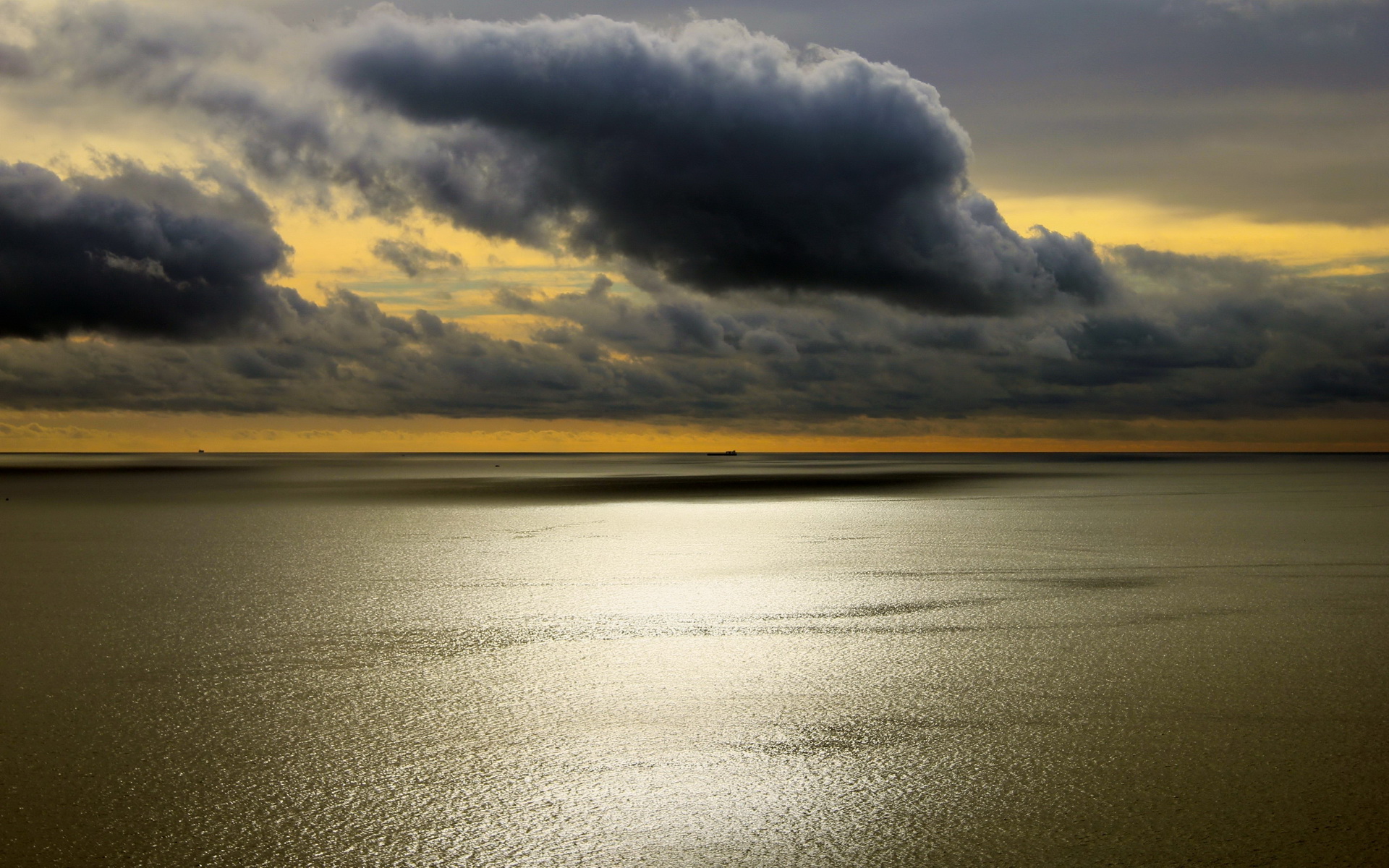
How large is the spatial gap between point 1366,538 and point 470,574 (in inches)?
958

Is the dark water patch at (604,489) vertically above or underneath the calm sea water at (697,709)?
underneath

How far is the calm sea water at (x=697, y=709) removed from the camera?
6926mm

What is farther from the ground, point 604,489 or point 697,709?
point 697,709

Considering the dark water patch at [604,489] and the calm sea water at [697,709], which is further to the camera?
the dark water patch at [604,489]

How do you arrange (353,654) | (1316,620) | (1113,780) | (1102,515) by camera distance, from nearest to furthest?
(1113,780)
(353,654)
(1316,620)
(1102,515)

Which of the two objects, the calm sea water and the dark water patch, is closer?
the calm sea water

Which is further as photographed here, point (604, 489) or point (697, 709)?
point (604, 489)

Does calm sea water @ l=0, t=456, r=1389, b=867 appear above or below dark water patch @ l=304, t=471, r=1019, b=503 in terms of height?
above

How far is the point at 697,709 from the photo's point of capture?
10102 millimetres

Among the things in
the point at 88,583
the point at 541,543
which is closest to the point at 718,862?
the point at 88,583

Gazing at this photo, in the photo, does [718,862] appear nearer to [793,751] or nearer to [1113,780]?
[793,751]

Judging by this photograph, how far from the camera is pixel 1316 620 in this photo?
15203 millimetres

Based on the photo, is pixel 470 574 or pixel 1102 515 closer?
pixel 470 574

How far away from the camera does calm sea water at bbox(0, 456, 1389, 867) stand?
6.93m
